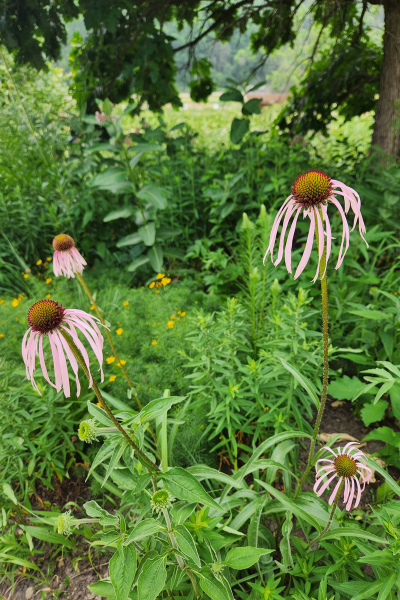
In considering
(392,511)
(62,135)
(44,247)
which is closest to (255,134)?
(62,135)

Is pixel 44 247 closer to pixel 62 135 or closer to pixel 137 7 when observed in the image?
pixel 62 135

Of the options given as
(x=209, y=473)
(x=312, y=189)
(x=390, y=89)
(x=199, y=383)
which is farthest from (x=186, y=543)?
(x=390, y=89)

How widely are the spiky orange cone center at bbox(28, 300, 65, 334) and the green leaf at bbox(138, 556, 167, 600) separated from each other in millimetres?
634

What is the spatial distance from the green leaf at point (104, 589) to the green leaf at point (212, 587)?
31cm

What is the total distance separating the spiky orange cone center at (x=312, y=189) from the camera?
0.78m

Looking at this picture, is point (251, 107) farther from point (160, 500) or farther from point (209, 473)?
point (160, 500)

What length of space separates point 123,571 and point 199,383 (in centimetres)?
104

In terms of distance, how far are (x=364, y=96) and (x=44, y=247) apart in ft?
11.6

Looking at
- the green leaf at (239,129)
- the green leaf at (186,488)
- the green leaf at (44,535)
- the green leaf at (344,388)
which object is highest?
the green leaf at (239,129)

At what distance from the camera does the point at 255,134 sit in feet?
11.4

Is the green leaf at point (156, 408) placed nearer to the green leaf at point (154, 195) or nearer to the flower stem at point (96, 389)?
the flower stem at point (96, 389)

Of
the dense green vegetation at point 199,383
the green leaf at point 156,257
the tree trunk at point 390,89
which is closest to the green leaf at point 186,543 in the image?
the dense green vegetation at point 199,383

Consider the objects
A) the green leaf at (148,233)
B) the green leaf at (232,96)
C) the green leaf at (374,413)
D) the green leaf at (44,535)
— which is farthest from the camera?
the green leaf at (232,96)

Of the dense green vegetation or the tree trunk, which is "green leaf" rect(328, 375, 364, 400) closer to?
the dense green vegetation
